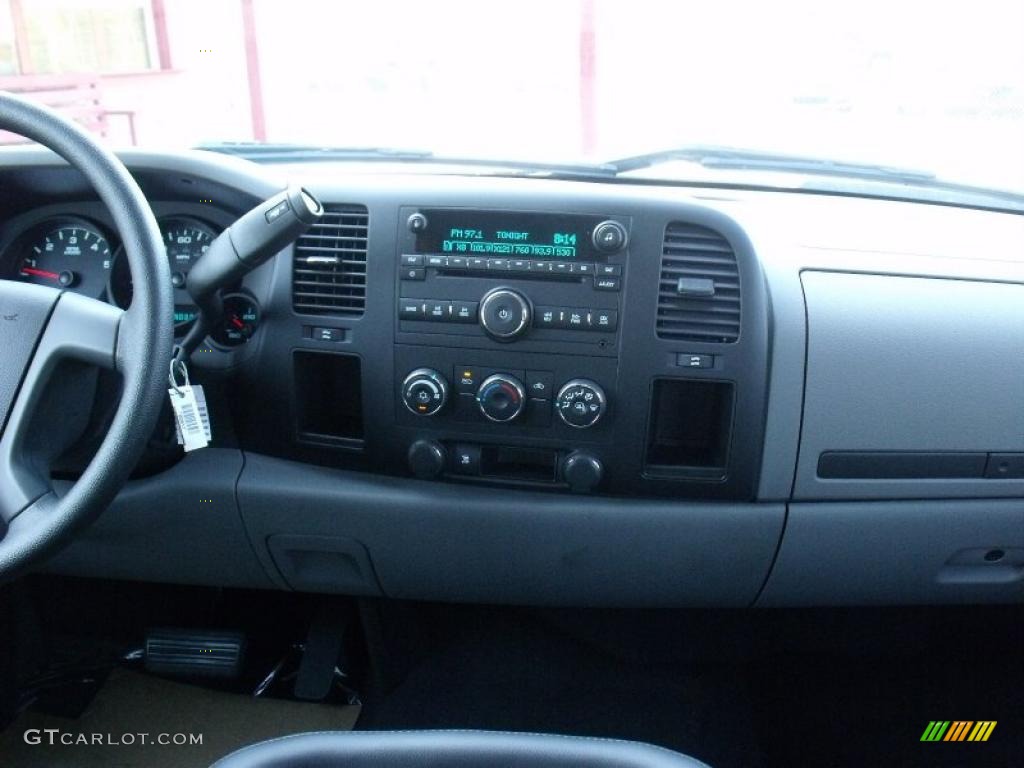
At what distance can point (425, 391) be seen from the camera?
68.6 inches

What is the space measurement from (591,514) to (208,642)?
3.41 ft

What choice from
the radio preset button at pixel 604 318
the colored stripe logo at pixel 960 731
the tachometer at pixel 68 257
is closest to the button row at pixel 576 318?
the radio preset button at pixel 604 318

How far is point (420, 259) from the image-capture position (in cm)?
173

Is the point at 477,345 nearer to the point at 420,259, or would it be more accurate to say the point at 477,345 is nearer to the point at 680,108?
the point at 420,259

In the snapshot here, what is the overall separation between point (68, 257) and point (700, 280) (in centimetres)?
118

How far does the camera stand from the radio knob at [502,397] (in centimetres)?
171

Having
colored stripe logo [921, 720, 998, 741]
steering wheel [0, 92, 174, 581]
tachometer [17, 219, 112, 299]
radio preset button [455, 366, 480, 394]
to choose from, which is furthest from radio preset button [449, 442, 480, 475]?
colored stripe logo [921, 720, 998, 741]

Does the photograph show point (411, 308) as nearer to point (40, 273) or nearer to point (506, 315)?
point (506, 315)

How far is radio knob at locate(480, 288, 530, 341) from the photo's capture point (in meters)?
A: 1.68

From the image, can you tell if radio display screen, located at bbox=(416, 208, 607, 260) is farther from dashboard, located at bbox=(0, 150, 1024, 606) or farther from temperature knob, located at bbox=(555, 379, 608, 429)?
temperature knob, located at bbox=(555, 379, 608, 429)

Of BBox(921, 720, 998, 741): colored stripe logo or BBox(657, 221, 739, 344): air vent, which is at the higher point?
BBox(657, 221, 739, 344): air vent

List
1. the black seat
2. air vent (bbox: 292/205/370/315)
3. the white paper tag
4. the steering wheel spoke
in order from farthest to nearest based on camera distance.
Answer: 1. air vent (bbox: 292/205/370/315)
2. the white paper tag
3. the steering wheel spoke
4. the black seat

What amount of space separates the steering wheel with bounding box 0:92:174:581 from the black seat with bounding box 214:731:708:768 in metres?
0.40

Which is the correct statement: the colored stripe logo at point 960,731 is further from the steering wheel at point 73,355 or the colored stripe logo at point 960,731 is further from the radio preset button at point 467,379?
the steering wheel at point 73,355
